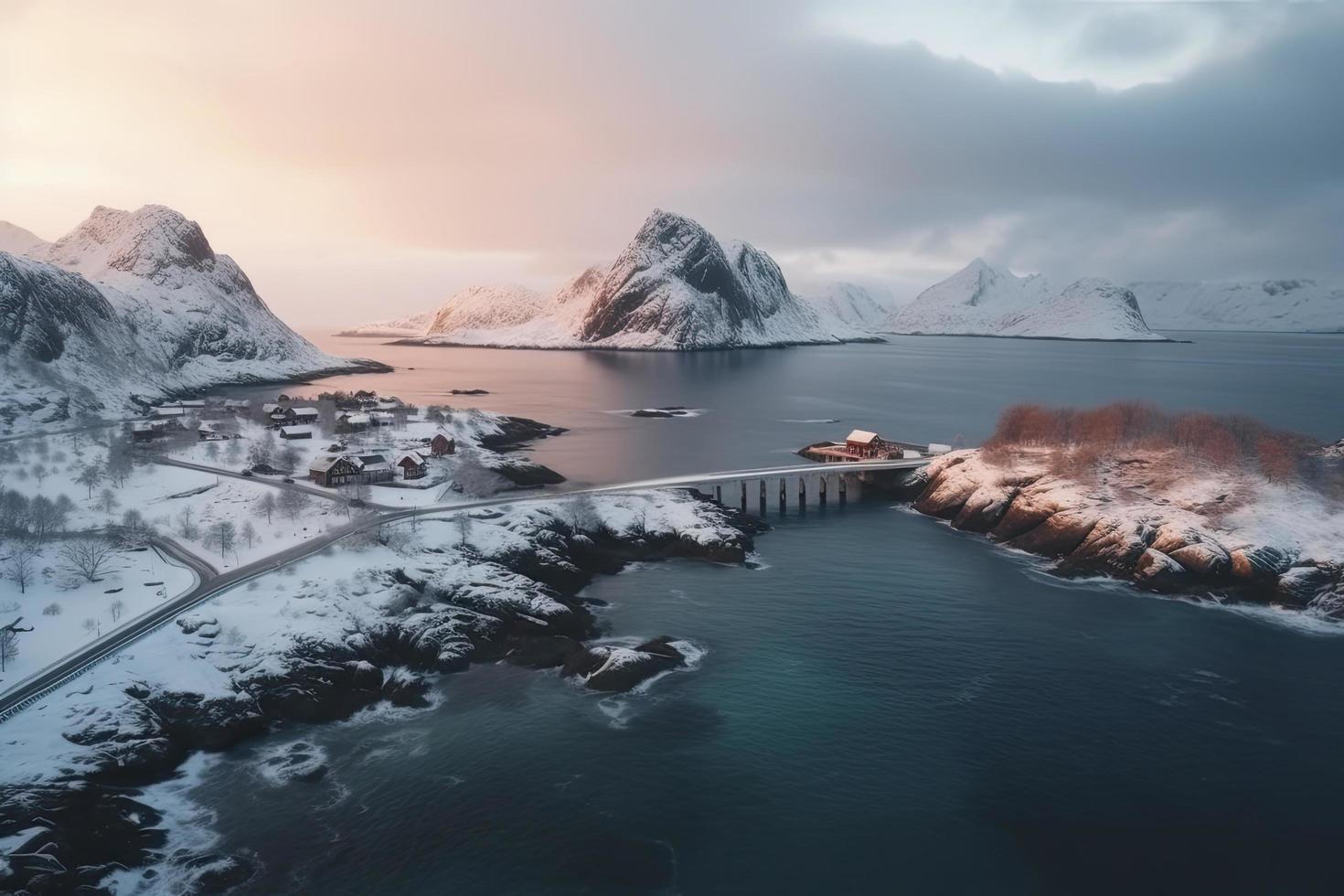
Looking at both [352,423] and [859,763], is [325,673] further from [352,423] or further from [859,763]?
[352,423]

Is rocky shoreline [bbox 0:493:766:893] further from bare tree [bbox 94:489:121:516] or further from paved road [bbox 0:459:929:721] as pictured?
bare tree [bbox 94:489:121:516]

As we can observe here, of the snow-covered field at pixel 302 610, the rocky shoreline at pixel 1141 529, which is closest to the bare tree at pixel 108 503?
the snow-covered field at pixel 302 610

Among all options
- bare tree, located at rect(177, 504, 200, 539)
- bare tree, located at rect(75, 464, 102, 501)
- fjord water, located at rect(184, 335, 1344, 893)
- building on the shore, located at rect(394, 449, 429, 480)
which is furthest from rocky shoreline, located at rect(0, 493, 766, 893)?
bare tree, located at rect(75, 464, 102, 501)

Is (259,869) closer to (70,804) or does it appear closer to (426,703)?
(70,804)

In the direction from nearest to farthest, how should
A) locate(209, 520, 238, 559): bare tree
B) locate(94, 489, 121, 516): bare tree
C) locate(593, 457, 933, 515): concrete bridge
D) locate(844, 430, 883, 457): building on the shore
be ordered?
locate(209, 520, 238, 559): bare tree < locate(94, 489, 121, 516): bare tree < locate(593, 457, 933, 515): concrete bridge < locate(844, 430, 883, 457): building on the shore

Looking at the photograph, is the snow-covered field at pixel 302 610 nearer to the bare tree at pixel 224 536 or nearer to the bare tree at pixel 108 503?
the bare tree at pixel 224 536
